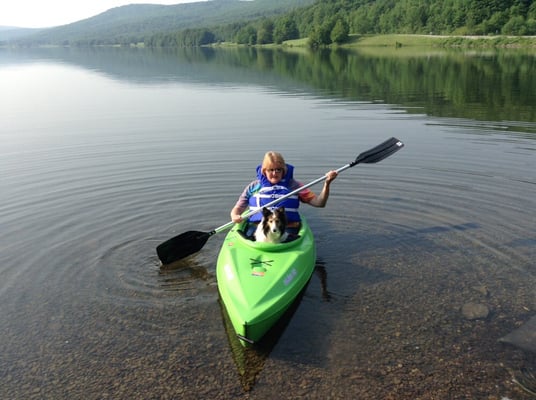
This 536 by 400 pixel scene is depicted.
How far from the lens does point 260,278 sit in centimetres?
743

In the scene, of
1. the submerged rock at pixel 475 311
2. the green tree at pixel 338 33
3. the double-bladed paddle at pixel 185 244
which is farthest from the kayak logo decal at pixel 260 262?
the green tree at pixel 338 33

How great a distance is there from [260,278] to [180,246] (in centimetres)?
271

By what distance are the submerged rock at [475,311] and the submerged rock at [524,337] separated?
56 centimetres

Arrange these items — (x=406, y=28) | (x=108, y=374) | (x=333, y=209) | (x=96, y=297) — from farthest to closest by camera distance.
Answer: (x=406, y=28)
(x=333, y=209)
(x=96, y=297)
(x=108, y=374)

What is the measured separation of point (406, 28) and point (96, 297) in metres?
131

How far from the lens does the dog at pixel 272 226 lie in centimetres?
808

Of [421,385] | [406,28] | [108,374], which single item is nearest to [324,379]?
[421,385]

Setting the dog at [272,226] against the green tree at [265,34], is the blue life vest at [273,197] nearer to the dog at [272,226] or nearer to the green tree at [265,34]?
Result: the dog at [272,226]

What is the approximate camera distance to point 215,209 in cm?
1245

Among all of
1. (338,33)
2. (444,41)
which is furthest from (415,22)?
(444,41)

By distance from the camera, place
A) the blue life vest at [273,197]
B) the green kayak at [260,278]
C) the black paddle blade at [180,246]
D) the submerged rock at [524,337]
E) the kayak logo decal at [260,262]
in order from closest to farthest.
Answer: the submerged rock at [524,337] → the green kayak at [260,278] → the kayak logo decal at [260,262] → the black paddle blade at [180,246] → the blue life vest at [273,197]

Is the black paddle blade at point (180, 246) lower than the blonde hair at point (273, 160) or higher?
lower

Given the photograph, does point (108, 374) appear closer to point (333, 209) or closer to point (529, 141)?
point (333, 209)

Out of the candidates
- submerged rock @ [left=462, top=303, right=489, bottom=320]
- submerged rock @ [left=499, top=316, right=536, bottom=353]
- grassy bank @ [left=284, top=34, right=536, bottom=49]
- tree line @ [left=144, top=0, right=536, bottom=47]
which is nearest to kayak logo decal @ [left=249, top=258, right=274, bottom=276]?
submerged rock @ [left=462, top=303, right=489, bottom=320]
